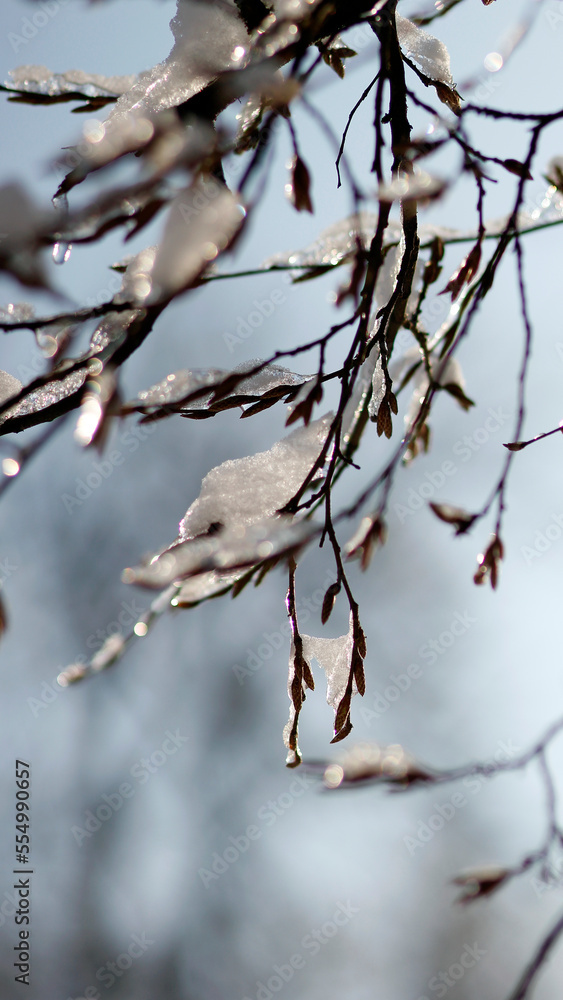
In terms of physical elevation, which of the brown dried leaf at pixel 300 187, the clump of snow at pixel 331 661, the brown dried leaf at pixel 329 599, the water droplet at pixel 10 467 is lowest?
the clump of snow at pixel 331 661

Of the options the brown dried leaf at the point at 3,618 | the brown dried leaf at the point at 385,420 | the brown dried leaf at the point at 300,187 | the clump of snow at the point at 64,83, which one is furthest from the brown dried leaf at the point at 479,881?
the clump of snow at the point at 64,83

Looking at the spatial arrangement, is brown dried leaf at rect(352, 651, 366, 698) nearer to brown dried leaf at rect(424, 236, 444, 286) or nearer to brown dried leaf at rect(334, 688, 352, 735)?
brown dried leaf at rect(334, 688, 352, 735)

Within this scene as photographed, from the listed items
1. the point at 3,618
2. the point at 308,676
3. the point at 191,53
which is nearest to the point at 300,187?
the point at 191,53

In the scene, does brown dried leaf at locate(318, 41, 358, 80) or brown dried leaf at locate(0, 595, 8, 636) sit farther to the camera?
brown dried leaf at locate(318, 41, 358, 80)

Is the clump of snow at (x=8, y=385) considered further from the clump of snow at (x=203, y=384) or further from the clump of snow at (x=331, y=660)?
the clump of snow at (x=331, y=660)

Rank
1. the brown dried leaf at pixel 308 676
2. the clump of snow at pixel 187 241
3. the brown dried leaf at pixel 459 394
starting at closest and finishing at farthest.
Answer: the clump of snow at pixel 187 241 < the brown dried leaf at pixel 308 676 < the brown dried leaf at pixel 459 394

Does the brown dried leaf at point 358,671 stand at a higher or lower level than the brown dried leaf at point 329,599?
lower

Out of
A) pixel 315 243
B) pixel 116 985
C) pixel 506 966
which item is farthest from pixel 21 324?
pixel 506 966

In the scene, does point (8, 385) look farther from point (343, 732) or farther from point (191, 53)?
point (343, 732)

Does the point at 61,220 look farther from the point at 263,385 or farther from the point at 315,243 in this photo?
the point at 315,243

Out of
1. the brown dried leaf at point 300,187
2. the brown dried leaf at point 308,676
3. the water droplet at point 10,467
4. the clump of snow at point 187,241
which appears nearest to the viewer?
the clump of snow at point 187,241

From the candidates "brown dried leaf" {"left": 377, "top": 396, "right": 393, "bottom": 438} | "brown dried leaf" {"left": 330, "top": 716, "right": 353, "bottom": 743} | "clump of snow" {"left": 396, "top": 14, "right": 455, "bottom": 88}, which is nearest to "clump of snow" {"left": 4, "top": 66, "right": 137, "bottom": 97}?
"clump of snow" {"left": 396, "top": 14, "right": 455, "bottom": 88}
